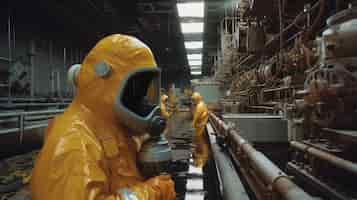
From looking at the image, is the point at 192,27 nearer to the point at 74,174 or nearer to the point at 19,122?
the point at 19,122

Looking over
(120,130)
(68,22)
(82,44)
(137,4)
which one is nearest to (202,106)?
(137,4)

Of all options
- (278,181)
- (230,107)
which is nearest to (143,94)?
(278,181)

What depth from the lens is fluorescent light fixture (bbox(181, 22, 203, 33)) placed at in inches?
306

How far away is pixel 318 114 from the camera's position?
141 cm

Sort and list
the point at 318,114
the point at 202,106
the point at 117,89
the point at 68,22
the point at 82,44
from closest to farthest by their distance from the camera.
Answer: the point at 117,89, the point at 318,114, the point at 202,106, the point at 68,22, the point at 82,44

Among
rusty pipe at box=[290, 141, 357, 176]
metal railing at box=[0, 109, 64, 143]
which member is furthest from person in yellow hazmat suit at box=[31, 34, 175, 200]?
metal railing at box=[0, 109, 64, 143]

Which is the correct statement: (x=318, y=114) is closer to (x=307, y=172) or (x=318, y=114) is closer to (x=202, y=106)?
(x=307, y=172)

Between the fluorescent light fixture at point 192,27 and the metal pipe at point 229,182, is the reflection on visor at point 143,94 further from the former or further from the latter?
the fluorescent light fixture at point 192,27

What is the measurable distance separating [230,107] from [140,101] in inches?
151

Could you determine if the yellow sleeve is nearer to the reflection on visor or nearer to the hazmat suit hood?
the hazmat suit hood

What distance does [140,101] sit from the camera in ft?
5.20

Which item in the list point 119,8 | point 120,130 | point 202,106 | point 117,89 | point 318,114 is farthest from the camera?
point 119,8

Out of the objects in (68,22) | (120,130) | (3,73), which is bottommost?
(120,130)

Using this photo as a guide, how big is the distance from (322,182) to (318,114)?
0.34 meters
